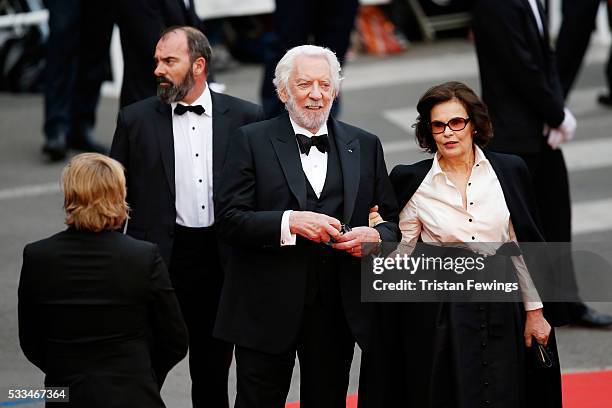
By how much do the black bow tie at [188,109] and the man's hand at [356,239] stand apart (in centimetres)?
123

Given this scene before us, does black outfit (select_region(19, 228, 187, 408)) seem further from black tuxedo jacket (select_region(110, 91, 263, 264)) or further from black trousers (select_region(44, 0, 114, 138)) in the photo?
black trousers (select_region(44, 0, 114, 138))

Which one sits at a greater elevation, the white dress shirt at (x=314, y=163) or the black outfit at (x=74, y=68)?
the white dress shirt at (x=314, y=163)

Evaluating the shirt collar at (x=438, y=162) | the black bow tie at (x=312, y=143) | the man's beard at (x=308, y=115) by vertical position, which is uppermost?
the man's beard at (x=308, y=115)

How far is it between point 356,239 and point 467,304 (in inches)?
24.6

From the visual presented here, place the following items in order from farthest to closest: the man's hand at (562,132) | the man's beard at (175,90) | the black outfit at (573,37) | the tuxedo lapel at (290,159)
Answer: the black outfit at (573,37)
the man's hand at (562,132)
the man's beard at (175,90)
the tuxedo lapel at (290,159)

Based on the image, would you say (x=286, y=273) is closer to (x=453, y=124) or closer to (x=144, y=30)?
(x=453, y=124)

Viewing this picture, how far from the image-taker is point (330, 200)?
5.29 metres

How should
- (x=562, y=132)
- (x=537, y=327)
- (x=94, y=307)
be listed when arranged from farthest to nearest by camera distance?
1. (x=562, y=132)
2. (x=537, y=327)
3. (x=94, y=307)

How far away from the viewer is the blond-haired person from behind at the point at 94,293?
15.5ft

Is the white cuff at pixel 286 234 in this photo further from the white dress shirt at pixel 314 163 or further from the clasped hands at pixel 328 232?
the white dress shirt at pixel 314 163

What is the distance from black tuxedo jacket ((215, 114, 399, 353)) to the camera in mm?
5250

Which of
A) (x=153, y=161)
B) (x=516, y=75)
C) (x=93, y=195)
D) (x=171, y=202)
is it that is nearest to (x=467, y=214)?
(x=171, y=202)

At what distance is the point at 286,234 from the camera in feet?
16.9

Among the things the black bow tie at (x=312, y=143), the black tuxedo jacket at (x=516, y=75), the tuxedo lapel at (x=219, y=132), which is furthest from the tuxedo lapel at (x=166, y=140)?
the black tuxedo jacket at (x=516, y=75)
